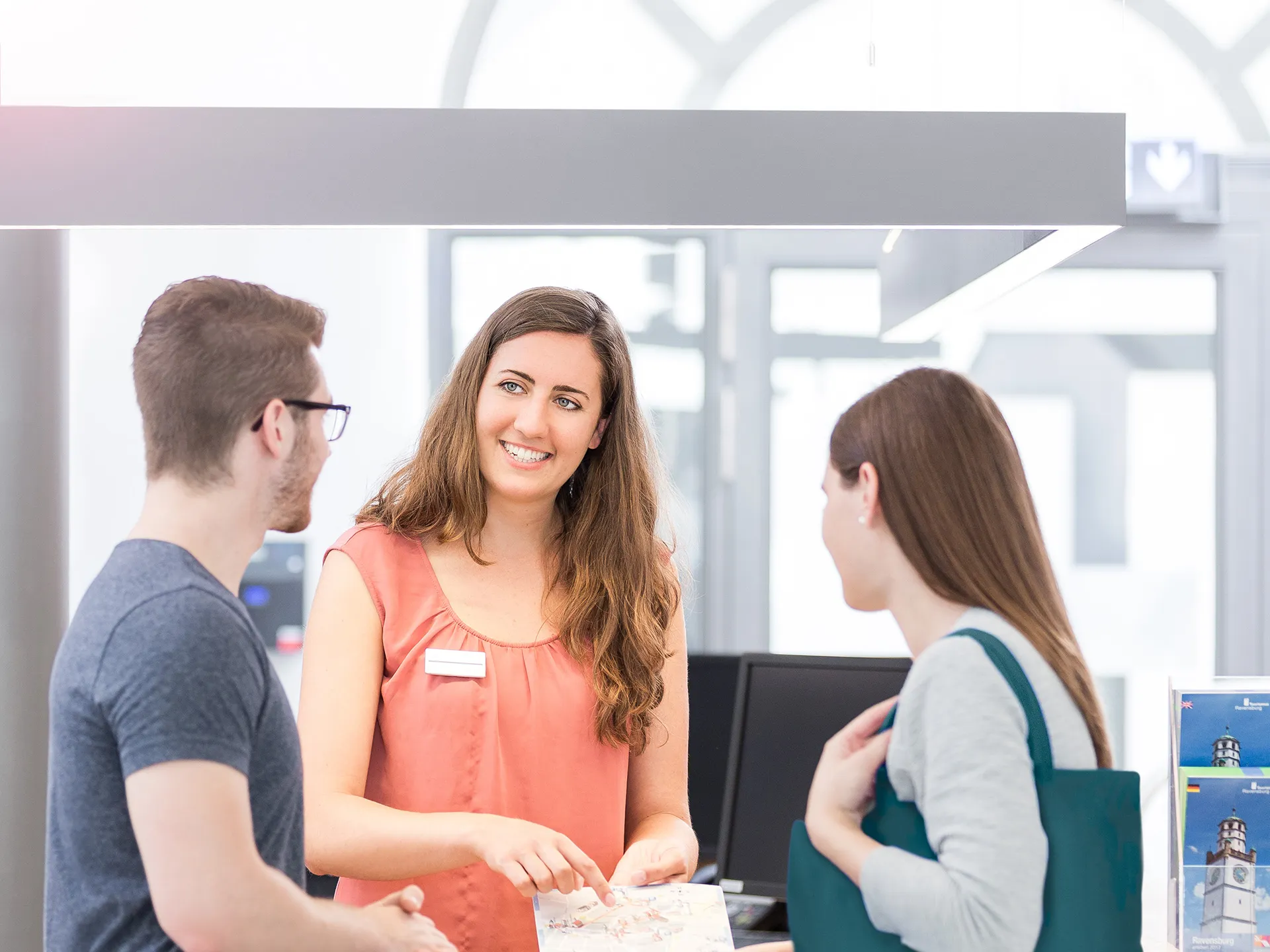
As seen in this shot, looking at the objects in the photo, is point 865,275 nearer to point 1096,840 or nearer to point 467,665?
point 467,665

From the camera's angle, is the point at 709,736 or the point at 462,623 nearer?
the point at 462,623

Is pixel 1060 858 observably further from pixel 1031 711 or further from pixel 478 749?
pixel 478 749

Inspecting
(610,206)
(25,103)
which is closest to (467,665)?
(610,206)

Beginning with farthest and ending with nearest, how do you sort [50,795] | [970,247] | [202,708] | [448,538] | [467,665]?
[448,538] < [467,665] < [970,247] < [50,795] < [202,708]

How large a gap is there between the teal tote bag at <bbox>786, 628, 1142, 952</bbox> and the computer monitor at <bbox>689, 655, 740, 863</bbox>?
145 cm

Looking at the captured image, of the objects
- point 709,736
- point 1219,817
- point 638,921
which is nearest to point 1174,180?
point 709,736

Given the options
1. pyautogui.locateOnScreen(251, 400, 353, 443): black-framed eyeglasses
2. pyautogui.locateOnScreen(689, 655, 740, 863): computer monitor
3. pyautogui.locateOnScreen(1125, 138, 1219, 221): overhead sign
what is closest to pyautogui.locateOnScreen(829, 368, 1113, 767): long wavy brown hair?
pyautogui.locateOnScreen(251, 400, 353, 443): black-framed eyeglasses

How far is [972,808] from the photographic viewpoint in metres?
0.87

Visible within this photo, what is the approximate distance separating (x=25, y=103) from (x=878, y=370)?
3.29m

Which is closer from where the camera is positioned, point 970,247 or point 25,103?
point 25,103

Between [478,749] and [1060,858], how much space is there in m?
0.85

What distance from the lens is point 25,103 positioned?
1.03 m

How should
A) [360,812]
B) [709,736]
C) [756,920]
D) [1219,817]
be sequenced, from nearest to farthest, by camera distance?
[360,812]
[1219,817]
[756,920]
[709,736]

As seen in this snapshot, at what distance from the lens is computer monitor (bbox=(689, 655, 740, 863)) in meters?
2.39
